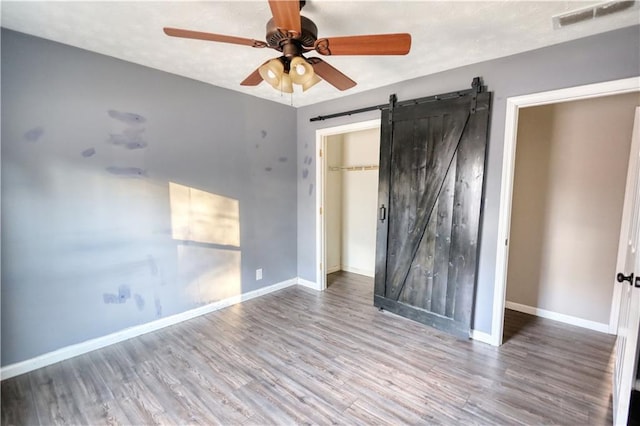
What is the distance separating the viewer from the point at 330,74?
6.31ft

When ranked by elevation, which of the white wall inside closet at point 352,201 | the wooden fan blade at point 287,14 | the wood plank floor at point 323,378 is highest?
the wooden fan blade at point 287,14

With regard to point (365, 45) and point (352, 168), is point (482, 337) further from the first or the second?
point (352, 168)

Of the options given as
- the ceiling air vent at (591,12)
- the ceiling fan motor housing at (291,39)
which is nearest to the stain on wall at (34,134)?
the ceiling fan motor housing at (291,39)

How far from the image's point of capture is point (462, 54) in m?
2.42

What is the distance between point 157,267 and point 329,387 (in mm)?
1981

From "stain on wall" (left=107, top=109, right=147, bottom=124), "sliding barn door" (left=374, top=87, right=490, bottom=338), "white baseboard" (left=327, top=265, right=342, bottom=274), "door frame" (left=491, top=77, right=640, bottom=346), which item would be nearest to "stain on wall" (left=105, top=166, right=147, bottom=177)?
"stain on wall" (left=107, top=109, right=147, bottom=124)

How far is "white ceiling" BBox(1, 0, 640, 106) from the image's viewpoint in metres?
1.79

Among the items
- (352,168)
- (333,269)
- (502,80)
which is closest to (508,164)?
(502,80)

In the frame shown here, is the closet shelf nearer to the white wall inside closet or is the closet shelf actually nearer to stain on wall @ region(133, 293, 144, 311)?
the white wall inside closet

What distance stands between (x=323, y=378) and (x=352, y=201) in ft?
9.95

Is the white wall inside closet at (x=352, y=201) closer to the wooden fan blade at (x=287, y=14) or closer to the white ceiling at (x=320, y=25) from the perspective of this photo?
the white ceiling at (x=320, y=25)

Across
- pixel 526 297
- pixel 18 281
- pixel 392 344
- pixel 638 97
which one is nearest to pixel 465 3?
pixel 638 97

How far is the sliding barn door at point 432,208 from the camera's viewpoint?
8.67ft

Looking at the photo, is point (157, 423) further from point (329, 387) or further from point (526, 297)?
point (526, 297)
